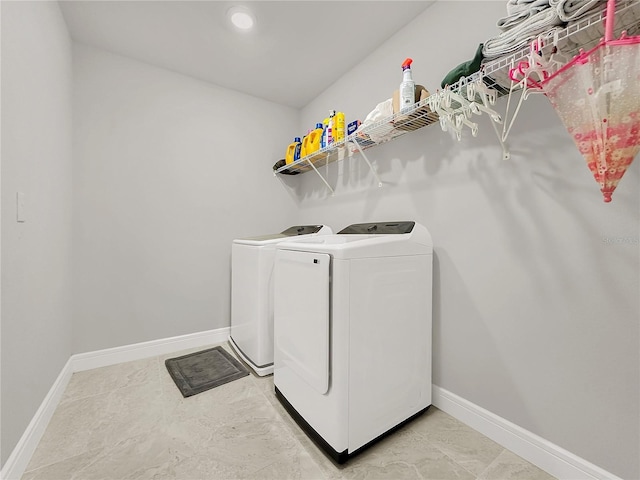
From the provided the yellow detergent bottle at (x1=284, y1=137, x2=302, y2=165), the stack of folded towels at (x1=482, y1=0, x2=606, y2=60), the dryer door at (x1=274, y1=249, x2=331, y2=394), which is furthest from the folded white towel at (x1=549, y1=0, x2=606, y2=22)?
the yellow detergent bottle at (x1=284, y1=137, x2=302, y2=165)

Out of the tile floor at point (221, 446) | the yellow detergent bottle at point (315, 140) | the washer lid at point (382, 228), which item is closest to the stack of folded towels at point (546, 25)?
the washer lid at point (382, 228)

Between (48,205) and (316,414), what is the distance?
1.86 m

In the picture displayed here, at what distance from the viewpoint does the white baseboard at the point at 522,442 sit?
3.45 feet

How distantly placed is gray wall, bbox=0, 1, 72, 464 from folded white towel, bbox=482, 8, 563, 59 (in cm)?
198

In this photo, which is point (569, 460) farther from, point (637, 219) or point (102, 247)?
point (102, 247)

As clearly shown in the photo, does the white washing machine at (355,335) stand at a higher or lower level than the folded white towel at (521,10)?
lower

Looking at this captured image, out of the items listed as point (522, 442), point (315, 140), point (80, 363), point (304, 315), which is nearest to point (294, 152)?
point (315, 140)

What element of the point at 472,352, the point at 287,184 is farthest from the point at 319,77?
the point at 472,352

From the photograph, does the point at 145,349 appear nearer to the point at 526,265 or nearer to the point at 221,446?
Result: the point at 221,446

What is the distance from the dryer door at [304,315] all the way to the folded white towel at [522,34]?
111 centimetres

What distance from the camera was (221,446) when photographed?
128cm

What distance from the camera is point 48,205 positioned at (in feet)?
4.90

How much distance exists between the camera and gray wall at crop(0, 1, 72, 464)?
41.7 inches

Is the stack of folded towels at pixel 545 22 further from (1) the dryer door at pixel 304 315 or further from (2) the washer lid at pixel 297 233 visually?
(2) the washer lid at pixel 297 233
